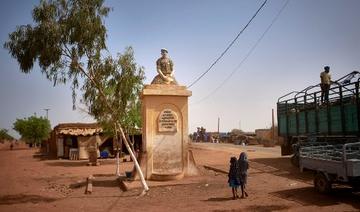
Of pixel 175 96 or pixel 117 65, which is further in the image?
pixel 175 96

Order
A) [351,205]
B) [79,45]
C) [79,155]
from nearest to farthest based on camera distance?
[351,205], [79,45], [79,155]

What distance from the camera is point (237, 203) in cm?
1033

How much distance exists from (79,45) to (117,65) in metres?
1.60

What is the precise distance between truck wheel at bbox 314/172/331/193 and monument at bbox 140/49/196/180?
614 cm

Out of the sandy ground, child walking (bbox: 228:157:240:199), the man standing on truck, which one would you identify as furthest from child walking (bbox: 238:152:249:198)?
the man standing on truck

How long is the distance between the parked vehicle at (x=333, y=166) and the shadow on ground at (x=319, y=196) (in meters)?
0.25

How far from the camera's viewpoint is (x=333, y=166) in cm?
974

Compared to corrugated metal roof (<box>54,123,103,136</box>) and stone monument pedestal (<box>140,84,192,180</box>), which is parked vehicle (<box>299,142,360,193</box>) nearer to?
stone monument pedestal (<box>140,84,192,180</box>)

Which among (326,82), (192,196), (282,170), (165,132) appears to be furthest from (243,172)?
(326,82)

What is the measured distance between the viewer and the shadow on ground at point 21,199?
1207cm

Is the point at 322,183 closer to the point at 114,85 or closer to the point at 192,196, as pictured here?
the point at 192,196

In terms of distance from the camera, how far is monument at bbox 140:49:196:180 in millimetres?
15430

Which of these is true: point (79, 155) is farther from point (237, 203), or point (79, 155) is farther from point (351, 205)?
point (351, 205)

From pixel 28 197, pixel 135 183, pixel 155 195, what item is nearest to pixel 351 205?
pixel 155 195
